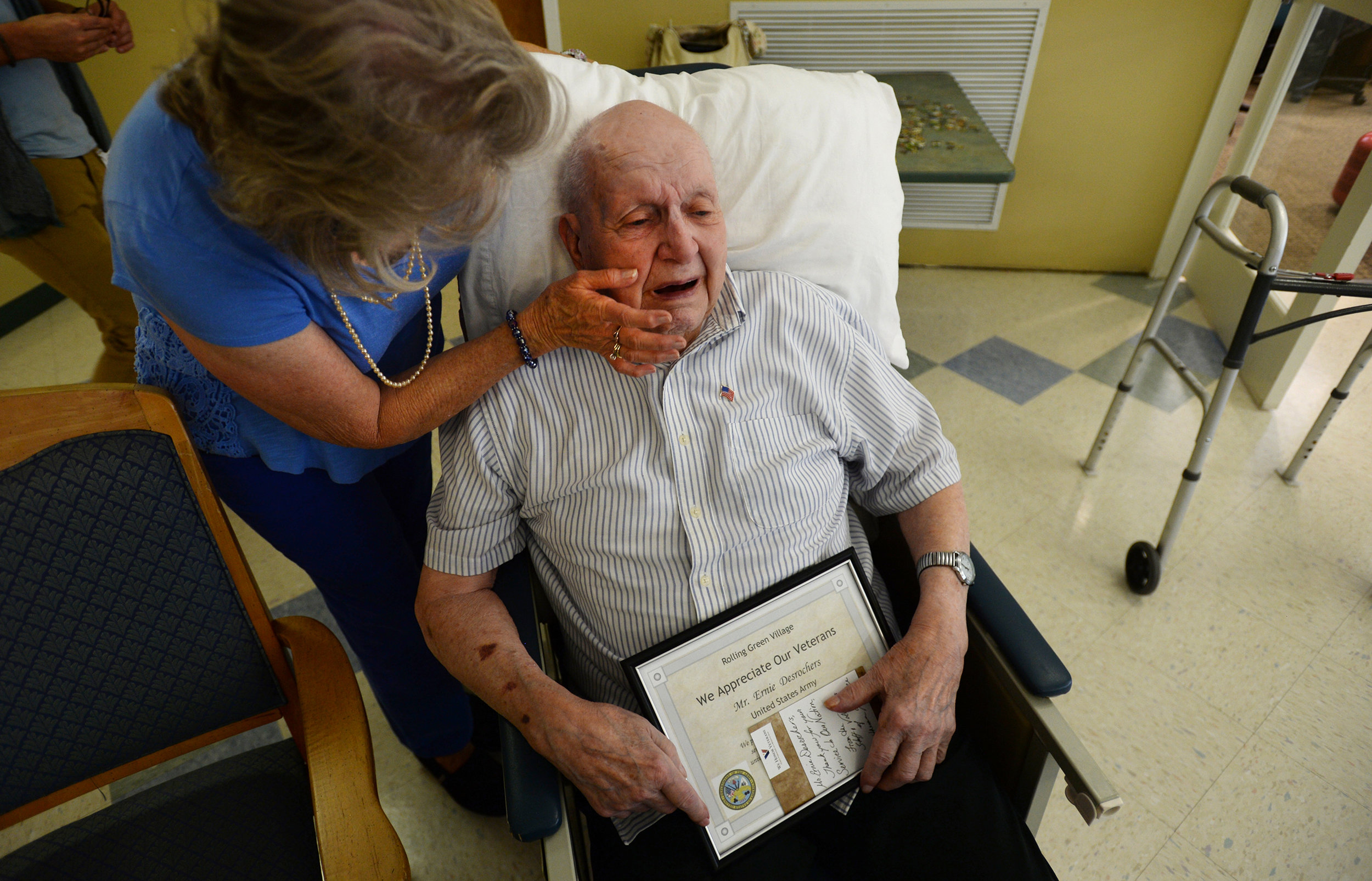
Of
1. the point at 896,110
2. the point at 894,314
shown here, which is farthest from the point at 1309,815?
the point at 896,110

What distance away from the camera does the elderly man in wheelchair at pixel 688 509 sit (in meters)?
0.99

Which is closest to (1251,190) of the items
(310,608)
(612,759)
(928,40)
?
(928,40)

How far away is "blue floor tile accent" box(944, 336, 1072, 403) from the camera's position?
257 cm

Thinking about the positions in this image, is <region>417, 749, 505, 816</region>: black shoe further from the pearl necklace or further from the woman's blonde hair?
the woman's blonde hair

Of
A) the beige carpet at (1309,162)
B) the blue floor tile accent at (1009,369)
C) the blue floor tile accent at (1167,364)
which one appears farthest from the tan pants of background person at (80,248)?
the beige carpet at (1309,162)

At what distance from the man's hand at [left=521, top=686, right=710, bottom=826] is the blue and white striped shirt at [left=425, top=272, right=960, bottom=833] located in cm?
16

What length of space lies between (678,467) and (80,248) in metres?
2.11

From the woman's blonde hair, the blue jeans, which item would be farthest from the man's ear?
the blue jeans

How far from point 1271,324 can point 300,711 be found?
9.75 ft

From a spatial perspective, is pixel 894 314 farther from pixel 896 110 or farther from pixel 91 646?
pixel 91 646

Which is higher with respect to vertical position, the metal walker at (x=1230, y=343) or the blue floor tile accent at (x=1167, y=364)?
the metal walker at (x=1230, y=343)

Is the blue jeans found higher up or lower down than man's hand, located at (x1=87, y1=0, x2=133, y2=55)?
lower down

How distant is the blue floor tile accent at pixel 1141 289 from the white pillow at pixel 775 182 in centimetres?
219

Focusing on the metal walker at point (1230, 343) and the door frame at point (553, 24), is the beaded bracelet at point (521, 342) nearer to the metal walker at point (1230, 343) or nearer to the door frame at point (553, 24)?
the metal walker at point (1230, 343)
